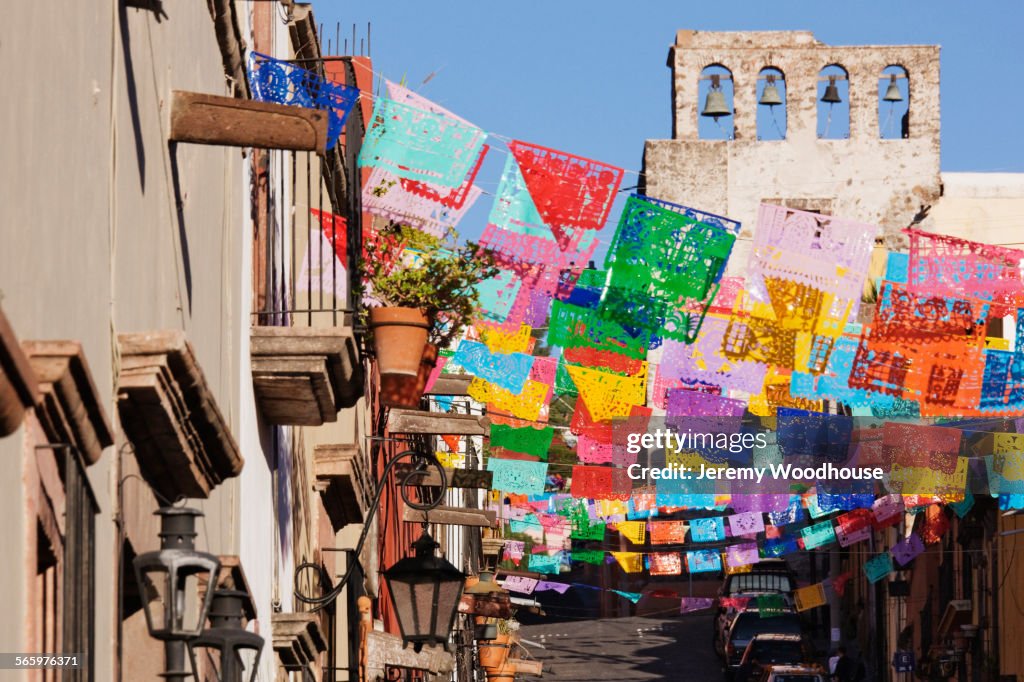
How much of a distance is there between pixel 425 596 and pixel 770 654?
25.6m

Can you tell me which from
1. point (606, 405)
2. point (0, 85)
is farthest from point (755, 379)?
point (0, 85)

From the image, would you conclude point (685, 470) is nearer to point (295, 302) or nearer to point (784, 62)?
point (295, 302)

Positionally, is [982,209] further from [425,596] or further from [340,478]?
[425,596]

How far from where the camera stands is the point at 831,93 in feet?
162

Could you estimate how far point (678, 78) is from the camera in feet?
163

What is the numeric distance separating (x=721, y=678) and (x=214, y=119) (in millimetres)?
34821

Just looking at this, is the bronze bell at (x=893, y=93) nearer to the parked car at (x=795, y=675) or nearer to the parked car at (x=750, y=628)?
the parked car at (x=750, y=628)

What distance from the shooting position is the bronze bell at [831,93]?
49125mm

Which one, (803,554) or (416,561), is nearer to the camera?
(416,561)

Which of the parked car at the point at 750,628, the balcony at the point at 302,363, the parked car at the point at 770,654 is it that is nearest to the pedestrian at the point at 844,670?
the parked car at the point at 770,654

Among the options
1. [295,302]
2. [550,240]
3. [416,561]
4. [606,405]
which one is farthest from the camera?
[606,405]

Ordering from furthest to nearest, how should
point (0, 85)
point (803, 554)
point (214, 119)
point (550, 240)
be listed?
point (803, 554) → point (550, 240) → point (214, 119) → point (0, 85)

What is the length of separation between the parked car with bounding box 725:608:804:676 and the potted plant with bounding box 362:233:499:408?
28.2m

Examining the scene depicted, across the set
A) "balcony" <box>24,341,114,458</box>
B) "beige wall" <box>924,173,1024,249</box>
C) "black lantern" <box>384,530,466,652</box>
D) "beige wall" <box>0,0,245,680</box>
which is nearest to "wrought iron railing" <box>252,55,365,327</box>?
"black lantern" <box>384,530,466,652</box>
